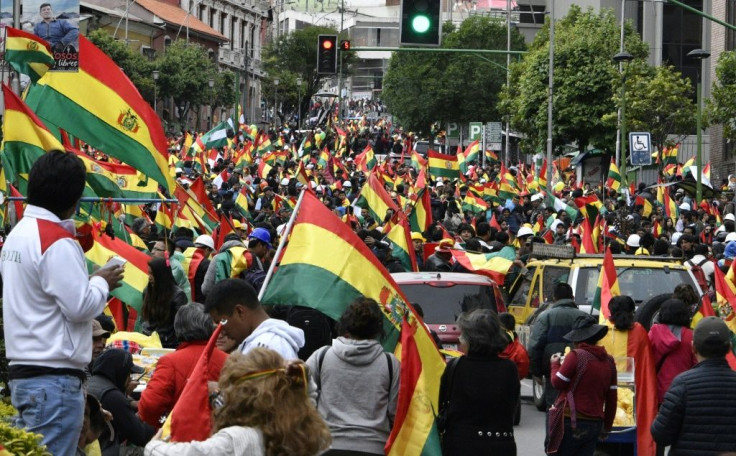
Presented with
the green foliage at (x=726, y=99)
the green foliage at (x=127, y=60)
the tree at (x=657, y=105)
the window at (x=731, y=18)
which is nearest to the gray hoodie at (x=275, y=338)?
the green foliage at (x=726, y=99)

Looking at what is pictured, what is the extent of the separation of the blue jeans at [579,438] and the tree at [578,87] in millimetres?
43123

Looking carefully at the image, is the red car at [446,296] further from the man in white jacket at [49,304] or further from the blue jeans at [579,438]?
the man in white jacket at [49,304]

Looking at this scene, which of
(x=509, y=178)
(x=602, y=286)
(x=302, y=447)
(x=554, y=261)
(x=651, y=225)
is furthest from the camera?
(x=509, y=178)

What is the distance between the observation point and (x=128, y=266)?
1094cm

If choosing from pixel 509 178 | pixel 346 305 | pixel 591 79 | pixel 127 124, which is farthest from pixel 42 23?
pixel 591 79

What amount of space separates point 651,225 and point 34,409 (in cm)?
2229

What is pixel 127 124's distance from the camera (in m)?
11.1

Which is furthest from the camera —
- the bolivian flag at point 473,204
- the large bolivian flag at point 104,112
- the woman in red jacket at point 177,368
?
the bolivian flag at point 473,204

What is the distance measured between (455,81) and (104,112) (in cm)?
6791

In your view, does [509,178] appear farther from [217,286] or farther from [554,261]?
[217,286]

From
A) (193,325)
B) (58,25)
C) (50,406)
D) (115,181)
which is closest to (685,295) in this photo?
(115,181)

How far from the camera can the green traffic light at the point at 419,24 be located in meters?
20.5

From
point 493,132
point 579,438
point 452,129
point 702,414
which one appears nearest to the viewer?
point 702,414

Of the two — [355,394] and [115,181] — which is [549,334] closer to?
[115,181]
